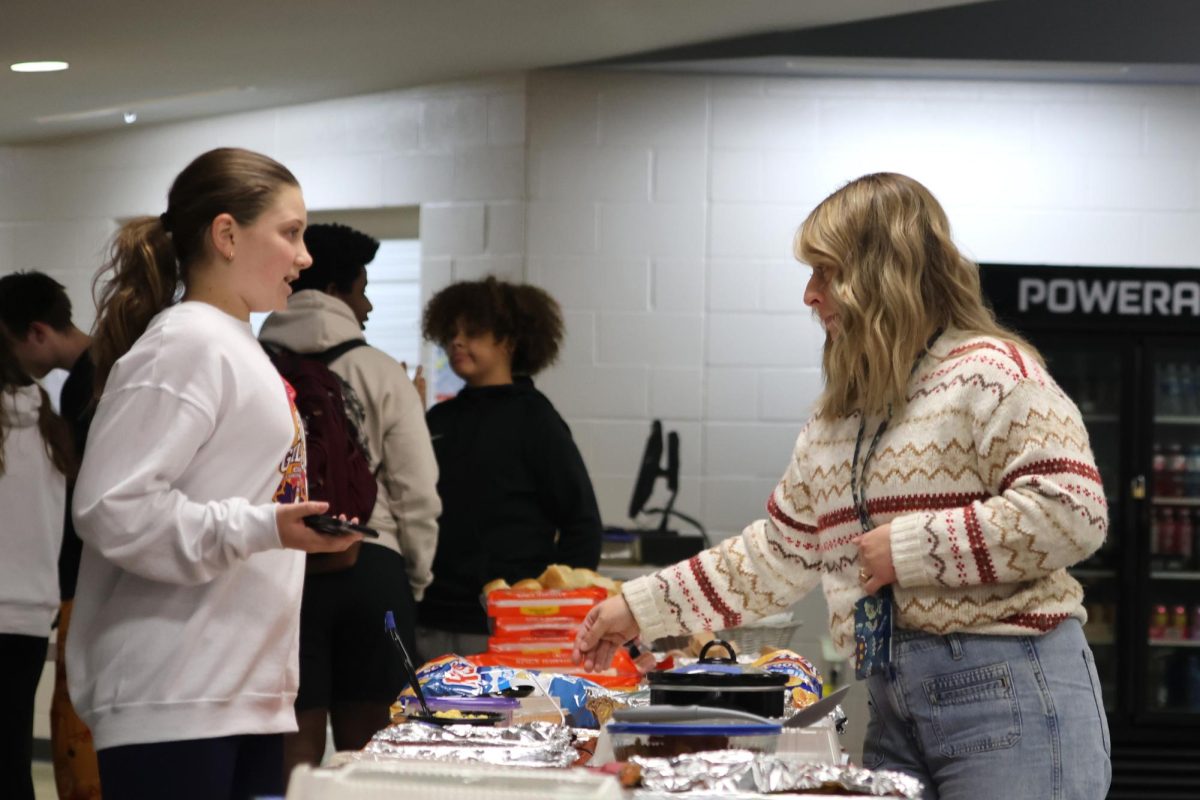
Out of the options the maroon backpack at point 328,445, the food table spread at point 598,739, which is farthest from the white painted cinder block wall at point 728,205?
the food table spread at point 598,739

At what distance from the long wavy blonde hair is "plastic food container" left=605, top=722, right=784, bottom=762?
1.72ft

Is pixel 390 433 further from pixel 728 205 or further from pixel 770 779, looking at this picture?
pixel 728 205

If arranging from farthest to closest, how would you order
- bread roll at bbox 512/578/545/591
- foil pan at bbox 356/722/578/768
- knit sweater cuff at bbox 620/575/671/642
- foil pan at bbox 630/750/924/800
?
1. bread roll at bbox 512/578/545/591
2. knit sweater cuff at bbox 620/575/671/642
3. foil pan at bbox 356/722/578/768
4. foil pan at bbox 630/750/924/800

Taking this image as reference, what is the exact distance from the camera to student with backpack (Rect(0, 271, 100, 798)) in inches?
162

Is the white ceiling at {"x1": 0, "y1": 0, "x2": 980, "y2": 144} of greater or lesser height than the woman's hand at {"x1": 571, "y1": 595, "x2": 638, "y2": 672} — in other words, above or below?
above

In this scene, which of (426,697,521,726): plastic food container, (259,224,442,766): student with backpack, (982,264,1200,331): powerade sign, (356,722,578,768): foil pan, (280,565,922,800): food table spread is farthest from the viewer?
(982,264,1200,331): powerade sign

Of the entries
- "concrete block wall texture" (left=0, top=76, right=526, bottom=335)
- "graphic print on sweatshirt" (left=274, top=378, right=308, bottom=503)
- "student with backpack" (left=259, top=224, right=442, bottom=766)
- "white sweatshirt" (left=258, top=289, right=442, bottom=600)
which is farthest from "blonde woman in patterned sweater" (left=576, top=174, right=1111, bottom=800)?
"concrete block wall texture" (left=0, top=76, right=526, bottom=335)

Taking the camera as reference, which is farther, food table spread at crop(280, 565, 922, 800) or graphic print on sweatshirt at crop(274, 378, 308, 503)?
graphic print on sweatshirt at crop(274, 378, 308, 503)

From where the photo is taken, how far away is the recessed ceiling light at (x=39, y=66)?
4922 millimetres

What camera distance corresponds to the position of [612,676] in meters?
2.52

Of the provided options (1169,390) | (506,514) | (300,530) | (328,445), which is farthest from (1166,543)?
(300,530)

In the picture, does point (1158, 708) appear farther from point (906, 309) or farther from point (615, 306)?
point (906, 309)

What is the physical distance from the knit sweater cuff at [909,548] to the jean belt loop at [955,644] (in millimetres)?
88

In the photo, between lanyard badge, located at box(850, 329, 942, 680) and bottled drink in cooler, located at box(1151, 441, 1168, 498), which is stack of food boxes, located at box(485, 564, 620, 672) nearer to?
lanyard badge, located at box(850, 329, 942, 680)
